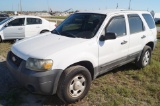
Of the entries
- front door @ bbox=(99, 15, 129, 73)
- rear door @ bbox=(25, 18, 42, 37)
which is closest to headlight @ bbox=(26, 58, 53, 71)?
front door @ bbox=(99, 15, 129, 73)

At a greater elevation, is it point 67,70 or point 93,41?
point 93,41

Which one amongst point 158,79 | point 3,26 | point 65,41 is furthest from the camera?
point 3,26

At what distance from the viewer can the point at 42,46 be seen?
3.98 m

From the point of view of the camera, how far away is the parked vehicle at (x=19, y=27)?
416 inches

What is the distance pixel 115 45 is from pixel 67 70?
153 cm

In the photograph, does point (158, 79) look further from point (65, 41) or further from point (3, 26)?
point (3, 26)

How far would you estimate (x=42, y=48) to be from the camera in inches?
152

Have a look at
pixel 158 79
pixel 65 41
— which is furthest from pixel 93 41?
pixel 158 79

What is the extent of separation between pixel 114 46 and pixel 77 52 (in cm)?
117

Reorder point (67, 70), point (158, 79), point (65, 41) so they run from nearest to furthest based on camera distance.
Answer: point (67, 70) < point (65, 41) < point (158, 79)

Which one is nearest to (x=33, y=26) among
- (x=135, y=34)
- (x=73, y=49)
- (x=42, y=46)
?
(x=135, y=34)

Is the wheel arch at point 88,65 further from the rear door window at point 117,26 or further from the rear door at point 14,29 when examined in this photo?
the rear door at point 14,29

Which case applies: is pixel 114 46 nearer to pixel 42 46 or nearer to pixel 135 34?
pixel 135 34

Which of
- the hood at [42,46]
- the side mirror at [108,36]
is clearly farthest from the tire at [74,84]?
the side mirror at [108,36]
